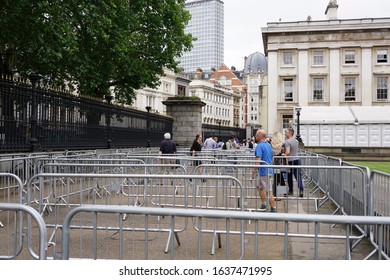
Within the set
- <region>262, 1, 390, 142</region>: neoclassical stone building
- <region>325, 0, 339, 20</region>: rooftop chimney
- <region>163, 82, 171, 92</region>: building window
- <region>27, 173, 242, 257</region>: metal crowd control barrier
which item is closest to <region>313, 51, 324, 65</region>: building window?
<region>262, 1, 390, 142</region>: neoclassical stone building

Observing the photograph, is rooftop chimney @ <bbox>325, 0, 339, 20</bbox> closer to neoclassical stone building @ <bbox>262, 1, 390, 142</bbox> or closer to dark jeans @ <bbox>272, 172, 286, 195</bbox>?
neoclassical stone building @ <bbox>262, 1, 390, 142</bbox>

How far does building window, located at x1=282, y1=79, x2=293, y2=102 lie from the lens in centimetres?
5603

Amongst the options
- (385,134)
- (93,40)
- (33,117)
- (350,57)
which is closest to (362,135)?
(385,134)

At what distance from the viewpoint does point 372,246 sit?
6.52 meters

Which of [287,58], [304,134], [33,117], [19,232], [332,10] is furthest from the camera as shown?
[332,10]

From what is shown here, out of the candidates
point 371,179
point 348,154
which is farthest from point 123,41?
point 348,154

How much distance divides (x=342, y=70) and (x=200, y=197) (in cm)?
5108

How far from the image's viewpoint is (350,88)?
54844 millimetres

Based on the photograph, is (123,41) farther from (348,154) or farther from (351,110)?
(351,110)

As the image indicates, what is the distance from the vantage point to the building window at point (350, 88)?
54.8 metres

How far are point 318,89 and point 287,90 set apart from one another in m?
3.92

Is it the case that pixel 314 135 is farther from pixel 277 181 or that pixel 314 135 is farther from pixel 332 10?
pixel 277 181

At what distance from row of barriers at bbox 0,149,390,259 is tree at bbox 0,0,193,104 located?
8059 millimetres

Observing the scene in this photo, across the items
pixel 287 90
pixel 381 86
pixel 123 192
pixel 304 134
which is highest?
pixel 381 86
